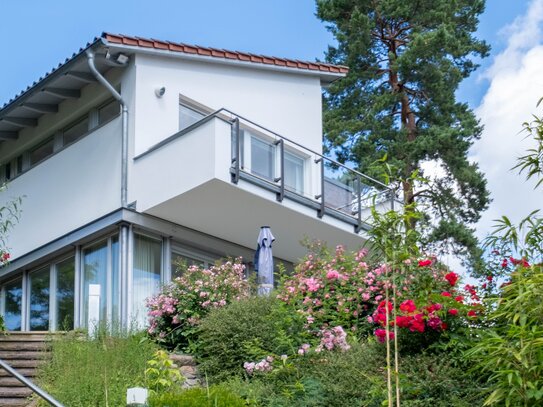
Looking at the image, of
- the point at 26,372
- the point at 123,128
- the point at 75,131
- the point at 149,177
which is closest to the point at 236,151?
the point at 149,177

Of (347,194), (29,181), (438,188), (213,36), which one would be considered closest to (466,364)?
(347,194)

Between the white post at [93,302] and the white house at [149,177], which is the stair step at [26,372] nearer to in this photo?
the white post at [93,302]

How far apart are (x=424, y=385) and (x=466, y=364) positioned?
555 millimetres

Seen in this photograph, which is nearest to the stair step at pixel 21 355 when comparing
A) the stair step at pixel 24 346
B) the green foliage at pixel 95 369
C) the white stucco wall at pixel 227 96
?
the stair step at pixel 24 346

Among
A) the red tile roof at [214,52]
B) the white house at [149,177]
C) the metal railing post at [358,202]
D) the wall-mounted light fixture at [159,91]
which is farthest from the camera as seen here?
the metal railing post at [358,202]

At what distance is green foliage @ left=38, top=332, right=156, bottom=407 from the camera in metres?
10.5

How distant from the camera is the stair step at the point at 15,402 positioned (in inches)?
432

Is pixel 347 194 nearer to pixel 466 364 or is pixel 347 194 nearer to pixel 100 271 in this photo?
pixel 100 271

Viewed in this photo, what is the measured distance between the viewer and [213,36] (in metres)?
22.6

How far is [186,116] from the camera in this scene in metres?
17.2

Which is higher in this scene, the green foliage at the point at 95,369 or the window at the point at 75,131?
the window at the point at 75,131

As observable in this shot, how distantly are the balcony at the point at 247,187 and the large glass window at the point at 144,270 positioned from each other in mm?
623

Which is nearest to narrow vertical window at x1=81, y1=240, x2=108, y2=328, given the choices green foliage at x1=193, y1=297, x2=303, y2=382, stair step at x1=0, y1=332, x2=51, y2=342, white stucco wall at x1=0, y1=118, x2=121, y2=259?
white stucco wall at x1=0, y1=118, x2=121, y2=259

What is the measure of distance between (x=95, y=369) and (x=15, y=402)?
1.02m
